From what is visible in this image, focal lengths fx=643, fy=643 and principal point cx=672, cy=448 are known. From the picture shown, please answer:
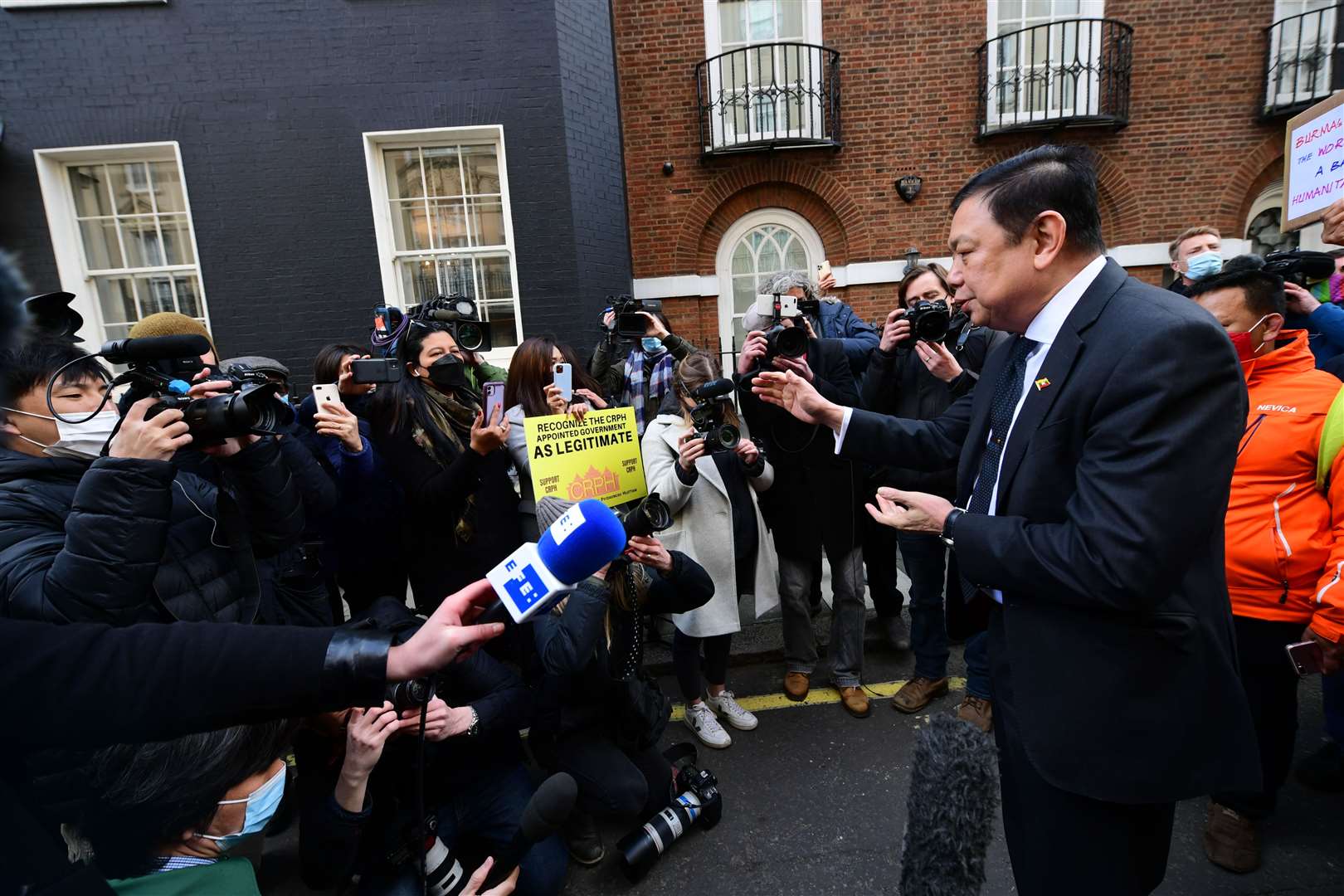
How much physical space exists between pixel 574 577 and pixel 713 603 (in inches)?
85.1

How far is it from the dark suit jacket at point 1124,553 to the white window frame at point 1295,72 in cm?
1032

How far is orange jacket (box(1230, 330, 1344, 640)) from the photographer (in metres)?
2.11

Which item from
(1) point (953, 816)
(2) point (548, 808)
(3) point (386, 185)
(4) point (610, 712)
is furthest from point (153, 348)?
(3) point (386, 185)

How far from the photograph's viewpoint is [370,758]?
1.83 meters

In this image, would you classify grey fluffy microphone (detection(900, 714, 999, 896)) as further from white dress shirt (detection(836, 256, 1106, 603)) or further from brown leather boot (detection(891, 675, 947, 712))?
brown leather boot (detection(891, 675, 947, 712))

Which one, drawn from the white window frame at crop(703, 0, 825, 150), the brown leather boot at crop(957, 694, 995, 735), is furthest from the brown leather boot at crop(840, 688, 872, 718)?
the white window frame at crop(703, 0, 825, 150)

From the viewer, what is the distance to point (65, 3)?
6.01 meters

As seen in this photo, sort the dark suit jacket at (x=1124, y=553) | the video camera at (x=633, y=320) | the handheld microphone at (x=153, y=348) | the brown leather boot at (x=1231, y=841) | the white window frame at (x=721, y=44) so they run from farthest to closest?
the white window frame at (x=721, y=44), the video camera at (x=633, y=320), the brown leather boot at (x=1231, y=841), the handheld microphone at (x=153, y=348), the dark suit jacket at (x=1124, y=553)

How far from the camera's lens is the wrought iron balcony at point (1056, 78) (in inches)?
317

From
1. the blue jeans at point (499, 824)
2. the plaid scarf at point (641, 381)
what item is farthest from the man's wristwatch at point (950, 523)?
the plaid scarf at point (641, 381)

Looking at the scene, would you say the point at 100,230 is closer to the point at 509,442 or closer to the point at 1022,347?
the point at 509,442

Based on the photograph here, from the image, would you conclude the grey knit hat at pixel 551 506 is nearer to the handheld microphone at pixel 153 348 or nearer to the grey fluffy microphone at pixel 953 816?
the handheld microphone at pixel 153 348

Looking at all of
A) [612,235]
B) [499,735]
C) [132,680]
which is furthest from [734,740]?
[612,235]

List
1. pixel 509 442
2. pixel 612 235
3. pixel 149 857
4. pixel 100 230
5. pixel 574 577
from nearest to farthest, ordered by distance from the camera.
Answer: pixel 574 577, pixel 149 857, pixel 509 442, pixel 100 230, pixel 612 235
